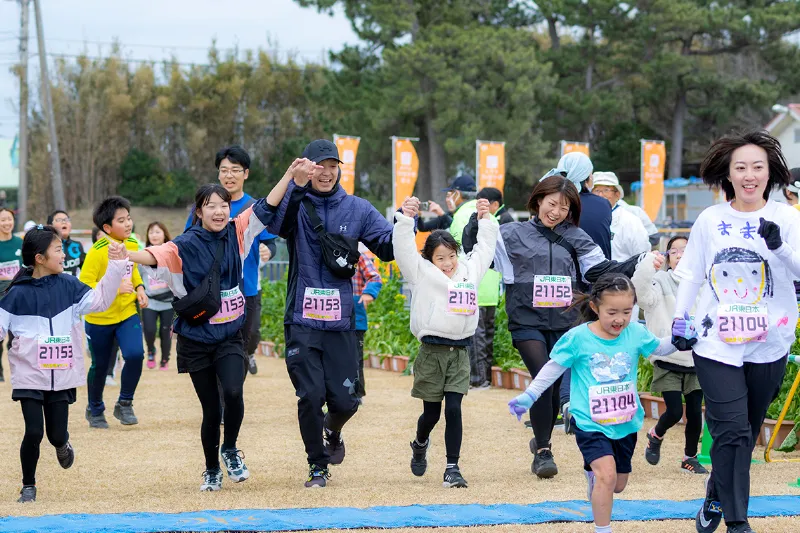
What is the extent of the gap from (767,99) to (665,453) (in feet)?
110

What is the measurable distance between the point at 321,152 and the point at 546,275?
157cm

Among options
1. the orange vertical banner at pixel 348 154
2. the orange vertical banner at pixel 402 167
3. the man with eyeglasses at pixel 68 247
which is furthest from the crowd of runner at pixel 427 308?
the orange vertical banner at pixel 402 167

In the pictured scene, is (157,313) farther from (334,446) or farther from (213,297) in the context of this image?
(213,297)

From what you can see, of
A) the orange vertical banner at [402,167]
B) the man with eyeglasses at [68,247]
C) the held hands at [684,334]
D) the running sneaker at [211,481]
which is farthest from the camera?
the orange vertical banner at [402,167]

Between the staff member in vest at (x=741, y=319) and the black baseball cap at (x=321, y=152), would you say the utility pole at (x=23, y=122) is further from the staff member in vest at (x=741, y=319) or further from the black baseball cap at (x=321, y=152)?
the staff member in vest at (x=741, y=319)

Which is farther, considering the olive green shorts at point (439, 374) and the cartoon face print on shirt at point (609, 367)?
the olive green shorts at point (439, 374)

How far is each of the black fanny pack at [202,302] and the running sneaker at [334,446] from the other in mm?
1224

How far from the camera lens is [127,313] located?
9.24 meters

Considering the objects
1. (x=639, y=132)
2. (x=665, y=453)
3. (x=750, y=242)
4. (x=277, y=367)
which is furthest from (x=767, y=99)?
(x=750, y=242)

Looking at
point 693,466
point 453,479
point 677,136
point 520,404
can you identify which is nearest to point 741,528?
point 520,404

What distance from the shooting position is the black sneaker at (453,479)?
6621mm

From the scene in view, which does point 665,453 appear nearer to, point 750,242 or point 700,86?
point 750,242

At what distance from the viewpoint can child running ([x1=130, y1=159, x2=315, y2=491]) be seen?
643 cm

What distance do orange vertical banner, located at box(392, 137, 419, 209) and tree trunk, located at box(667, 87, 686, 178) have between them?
637 inches
